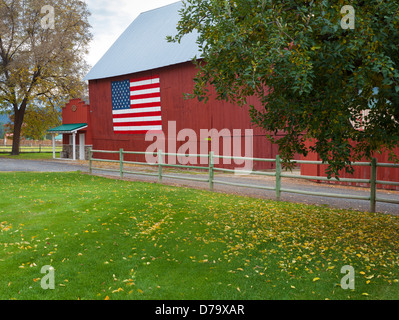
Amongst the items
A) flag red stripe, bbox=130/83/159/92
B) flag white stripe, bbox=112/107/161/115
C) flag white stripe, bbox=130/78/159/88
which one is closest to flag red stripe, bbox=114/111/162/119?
flag white stripe, bbox=112/107/161/115

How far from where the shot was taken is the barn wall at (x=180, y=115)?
66.7 ft

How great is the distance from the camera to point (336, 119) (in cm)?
530

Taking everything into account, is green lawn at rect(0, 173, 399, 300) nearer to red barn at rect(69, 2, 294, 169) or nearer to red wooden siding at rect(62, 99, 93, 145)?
red barn at rect(69, 2, 294, 169)

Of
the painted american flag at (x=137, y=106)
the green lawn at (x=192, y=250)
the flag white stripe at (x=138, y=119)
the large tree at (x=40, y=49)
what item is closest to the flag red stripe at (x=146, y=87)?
the painted american flag at (x=137, y=106)

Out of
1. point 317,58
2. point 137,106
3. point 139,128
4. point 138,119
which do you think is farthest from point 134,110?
point 317,58

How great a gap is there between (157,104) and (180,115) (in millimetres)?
2347

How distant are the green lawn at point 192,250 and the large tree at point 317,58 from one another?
1.62 metres

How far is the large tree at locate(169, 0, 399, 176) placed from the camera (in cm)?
489

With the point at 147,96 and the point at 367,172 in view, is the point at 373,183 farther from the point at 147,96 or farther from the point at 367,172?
the point at 147,96

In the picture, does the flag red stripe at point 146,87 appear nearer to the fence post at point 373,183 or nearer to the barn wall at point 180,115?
the barn wall at point 180,115

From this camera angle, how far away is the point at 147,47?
26.6 meters

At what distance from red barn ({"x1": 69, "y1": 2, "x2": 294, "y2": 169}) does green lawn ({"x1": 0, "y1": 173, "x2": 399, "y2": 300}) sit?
10737mm
